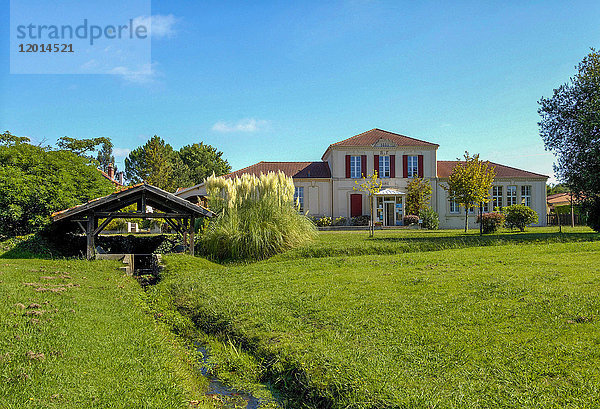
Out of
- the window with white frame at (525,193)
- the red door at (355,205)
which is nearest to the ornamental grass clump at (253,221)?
the red door at (355,205)

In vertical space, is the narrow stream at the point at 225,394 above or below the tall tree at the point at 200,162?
below

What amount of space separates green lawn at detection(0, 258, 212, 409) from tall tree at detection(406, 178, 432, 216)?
2696cm

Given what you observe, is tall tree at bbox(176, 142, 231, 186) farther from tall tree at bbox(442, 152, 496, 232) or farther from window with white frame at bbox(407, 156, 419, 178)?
tall tree at bbox(442, 152, 496, 232)

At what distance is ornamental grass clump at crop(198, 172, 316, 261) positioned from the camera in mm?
14469

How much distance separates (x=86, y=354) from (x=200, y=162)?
5637cm

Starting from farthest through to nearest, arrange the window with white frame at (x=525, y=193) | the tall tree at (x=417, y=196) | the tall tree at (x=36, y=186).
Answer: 1. the window with white frame at (x=525, y=193)
2. the tall tree at (x=417, y=196)
3. the tall tree at (x=36, y=186)

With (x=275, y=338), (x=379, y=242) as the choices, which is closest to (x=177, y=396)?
(x=275, y=338)

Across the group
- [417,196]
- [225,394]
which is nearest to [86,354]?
[225,394]

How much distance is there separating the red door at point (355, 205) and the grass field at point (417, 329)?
22868 millimetres

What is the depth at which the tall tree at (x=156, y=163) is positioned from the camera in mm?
49562

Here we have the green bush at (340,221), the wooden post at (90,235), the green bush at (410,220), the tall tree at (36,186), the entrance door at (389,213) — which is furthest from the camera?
the entrance door at (389,213)

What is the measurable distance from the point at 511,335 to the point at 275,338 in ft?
9.79

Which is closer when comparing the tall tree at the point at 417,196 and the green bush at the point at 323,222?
the green bush at the point at 323,222

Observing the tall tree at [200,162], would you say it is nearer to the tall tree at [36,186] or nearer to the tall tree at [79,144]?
the tall tree at [79,144]
